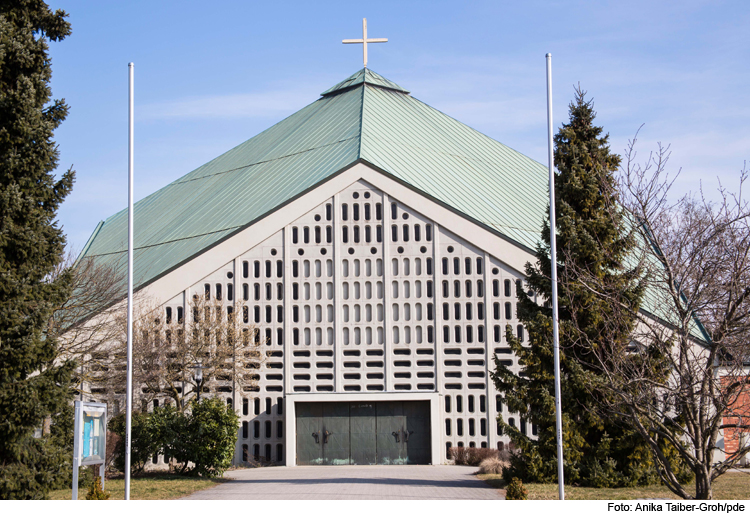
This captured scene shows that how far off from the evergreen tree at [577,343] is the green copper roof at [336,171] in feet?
33.7

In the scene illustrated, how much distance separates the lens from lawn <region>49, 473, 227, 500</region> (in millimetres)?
20969

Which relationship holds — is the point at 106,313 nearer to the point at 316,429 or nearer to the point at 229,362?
the point at 229,362

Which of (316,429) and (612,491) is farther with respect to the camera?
(316,429)

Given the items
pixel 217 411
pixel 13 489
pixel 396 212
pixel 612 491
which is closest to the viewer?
pixel 13 489

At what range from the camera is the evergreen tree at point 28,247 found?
18453mm

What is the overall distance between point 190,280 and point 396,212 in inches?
351

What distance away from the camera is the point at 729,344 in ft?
54.0

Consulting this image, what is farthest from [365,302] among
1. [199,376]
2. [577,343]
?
[577,343]

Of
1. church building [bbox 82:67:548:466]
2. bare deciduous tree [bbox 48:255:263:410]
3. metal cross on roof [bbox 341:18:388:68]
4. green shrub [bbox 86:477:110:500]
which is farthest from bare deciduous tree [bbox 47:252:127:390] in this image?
metal cross on roof [bbox 341:18:388:68]

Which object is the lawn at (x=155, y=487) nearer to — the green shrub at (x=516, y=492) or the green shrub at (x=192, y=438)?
the green shrub at (x=192, y=438)

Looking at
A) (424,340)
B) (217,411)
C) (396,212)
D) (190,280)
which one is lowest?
(217,411)

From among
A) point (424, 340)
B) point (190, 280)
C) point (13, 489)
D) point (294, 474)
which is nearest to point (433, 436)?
point (424, 340)

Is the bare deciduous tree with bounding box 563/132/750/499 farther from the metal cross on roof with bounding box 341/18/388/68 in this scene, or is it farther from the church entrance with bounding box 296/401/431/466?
the metal cross on roof with bounding box 341/18/388/68

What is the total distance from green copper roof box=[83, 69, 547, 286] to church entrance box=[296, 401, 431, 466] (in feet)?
26.7
